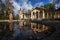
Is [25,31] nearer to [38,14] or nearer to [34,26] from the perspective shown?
[34,26]

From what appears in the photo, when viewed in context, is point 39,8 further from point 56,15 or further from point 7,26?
point 7,26

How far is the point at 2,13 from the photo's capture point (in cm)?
379

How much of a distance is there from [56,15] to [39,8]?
443 millimetres

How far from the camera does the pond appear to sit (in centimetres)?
352

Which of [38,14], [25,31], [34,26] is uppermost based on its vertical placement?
[38,14]

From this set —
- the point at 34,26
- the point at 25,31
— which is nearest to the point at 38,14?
the point at 34,26

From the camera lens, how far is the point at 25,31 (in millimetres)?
3789

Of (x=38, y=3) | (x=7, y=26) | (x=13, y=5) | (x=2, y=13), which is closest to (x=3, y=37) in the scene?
(x=7, y=26)

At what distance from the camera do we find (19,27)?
12.6 ft

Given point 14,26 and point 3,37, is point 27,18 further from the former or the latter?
point 3,37

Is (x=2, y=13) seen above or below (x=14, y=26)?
above

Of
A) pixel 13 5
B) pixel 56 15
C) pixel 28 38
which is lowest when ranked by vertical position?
pixel 28 38

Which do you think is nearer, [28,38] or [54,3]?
[28,38]

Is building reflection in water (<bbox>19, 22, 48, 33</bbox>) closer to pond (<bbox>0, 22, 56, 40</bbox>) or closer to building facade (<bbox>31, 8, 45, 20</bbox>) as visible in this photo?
pond (<bbox>0, 22, 56, 40</bbox>)
